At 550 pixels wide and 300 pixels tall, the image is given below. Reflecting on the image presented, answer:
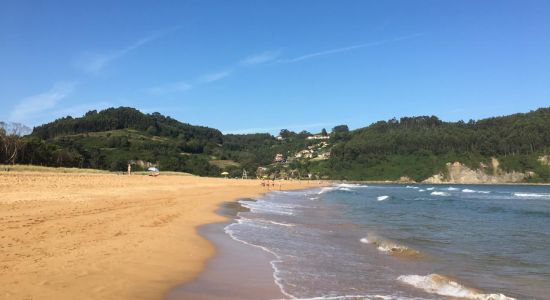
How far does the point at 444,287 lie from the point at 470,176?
16915cm

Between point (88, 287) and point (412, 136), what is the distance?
194803mm

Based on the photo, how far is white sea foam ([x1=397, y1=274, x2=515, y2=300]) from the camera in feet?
26.8

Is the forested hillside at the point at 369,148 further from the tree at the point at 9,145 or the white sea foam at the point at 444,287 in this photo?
the white sea foam at the point at 444,287

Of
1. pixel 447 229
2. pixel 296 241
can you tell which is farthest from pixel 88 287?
pixel 447 229

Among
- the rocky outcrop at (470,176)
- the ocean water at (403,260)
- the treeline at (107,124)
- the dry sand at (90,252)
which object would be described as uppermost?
the treeline at (107,124)

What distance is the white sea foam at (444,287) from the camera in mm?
8172

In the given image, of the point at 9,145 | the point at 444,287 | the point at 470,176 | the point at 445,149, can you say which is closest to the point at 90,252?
the point at 444,287

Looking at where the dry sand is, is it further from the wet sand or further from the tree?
the tree

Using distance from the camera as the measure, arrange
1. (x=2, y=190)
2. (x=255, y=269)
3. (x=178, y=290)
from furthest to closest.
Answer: (x=2, y=190)
(x=255, y=269)
(x=178, y=290)

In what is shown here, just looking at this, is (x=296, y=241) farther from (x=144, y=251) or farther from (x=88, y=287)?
(x=88, y=287)

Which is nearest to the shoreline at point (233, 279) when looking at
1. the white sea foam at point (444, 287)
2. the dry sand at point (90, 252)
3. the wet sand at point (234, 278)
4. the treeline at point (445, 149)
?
the wet sand at point (234, 278)

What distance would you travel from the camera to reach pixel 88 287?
22.5 ft

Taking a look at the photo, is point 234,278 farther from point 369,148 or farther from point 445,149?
point 369,148

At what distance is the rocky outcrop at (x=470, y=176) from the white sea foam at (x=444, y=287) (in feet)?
534
